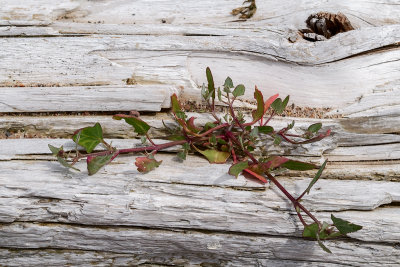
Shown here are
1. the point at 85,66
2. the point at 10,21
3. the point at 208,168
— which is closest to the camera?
the point at 208,168

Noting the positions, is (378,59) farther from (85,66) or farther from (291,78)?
(85,66)

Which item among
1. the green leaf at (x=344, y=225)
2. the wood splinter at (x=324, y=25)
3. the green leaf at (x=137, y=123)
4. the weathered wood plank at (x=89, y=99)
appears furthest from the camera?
the wood splinter at (x=324, y=25)

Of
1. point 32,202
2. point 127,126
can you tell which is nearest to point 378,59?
point 127,126

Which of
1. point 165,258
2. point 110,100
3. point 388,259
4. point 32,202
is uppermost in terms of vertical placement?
point 110,100

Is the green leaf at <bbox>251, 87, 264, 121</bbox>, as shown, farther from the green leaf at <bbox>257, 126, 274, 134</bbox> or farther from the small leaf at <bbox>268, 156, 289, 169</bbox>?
the small leaf at <bbox>268, 156, 289, 169</bbox>

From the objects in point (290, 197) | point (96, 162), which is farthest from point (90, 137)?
point (290, 197)

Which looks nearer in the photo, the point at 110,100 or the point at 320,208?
the point at 320,208

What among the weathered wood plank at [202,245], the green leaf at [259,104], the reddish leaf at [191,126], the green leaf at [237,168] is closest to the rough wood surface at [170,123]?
the weathered wood plank at [202,245]

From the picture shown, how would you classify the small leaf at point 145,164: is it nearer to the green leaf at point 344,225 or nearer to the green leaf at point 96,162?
the green leaf at point 96,162
